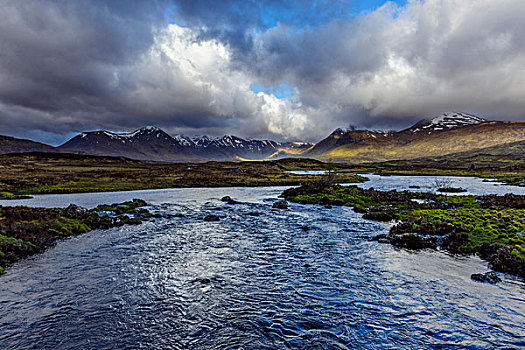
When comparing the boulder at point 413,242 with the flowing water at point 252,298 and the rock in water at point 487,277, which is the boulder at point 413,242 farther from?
the rock in water at point 487,277

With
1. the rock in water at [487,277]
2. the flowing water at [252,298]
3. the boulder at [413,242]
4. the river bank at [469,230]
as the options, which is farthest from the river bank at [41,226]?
the rock in water at [487,277]

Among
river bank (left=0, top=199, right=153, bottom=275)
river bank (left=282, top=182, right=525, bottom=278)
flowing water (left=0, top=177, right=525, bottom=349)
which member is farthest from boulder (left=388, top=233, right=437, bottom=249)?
river bank (left=0, top=199, right=153, bottom=275)

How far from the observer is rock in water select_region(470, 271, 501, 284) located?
1814 centimetres

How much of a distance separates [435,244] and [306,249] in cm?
1342

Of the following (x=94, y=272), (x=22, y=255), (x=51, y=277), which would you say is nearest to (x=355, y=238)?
(x=94, y=272)

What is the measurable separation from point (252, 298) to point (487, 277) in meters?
17.2

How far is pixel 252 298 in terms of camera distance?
16.3 m

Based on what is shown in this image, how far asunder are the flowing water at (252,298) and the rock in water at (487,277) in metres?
0.48

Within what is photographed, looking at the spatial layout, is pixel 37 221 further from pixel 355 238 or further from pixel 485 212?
pixel 485 212

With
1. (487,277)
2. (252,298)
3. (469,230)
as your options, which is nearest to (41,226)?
(252,298)

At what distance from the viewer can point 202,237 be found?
3045cm

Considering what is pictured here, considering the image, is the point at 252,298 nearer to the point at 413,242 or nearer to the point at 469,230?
the point at 413,242

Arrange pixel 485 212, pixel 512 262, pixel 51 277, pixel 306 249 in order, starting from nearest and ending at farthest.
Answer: pixel 51 277 → pixel 512 262 → pixel 306 249 → pixel 485 212

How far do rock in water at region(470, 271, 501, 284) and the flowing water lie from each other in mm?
480
